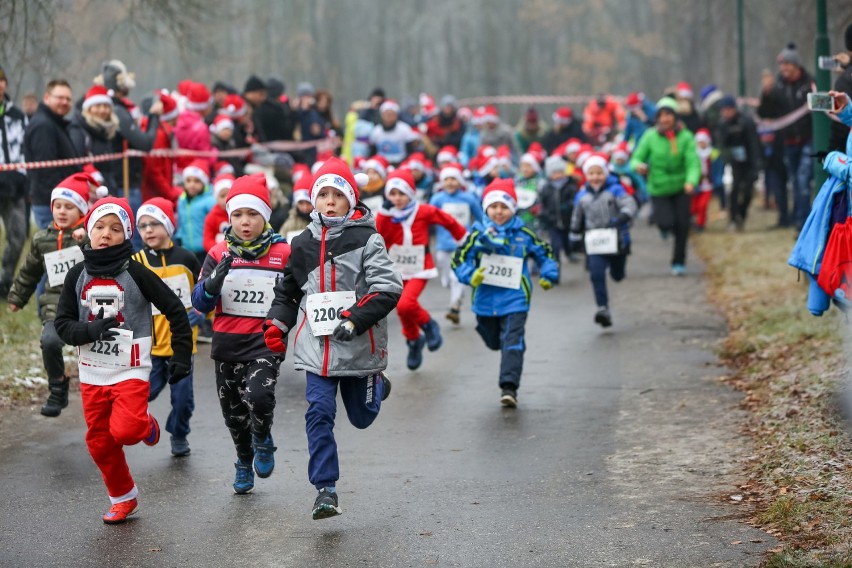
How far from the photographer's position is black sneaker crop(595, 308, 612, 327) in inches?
550

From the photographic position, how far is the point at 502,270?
10.9 m

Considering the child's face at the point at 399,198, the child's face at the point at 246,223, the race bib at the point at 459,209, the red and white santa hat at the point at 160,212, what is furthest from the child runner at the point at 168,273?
the race bib at the point at 459,209

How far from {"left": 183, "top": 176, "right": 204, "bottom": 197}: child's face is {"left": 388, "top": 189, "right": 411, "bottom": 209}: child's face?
2.92 m

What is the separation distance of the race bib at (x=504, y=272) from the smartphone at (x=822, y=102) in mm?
2578

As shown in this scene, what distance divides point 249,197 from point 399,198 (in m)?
4.65

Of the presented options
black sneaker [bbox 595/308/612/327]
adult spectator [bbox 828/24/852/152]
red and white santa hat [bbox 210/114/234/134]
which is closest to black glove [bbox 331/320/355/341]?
adult spectator [bbox 828/24/852/152]

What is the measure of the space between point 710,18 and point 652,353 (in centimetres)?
1874

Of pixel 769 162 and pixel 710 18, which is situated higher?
pixel 710 18

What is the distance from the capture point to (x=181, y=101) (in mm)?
19031

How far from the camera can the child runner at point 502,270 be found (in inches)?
421

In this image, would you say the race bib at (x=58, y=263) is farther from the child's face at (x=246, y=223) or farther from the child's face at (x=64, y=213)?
the child's face at (x=246, y=223)

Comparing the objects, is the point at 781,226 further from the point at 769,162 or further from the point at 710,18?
the point at 710,18

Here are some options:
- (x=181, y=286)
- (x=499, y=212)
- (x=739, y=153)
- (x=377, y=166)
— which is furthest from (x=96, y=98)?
(x=739, y=153)

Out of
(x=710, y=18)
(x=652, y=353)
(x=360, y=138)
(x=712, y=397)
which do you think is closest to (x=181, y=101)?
(x=360, y=138)
